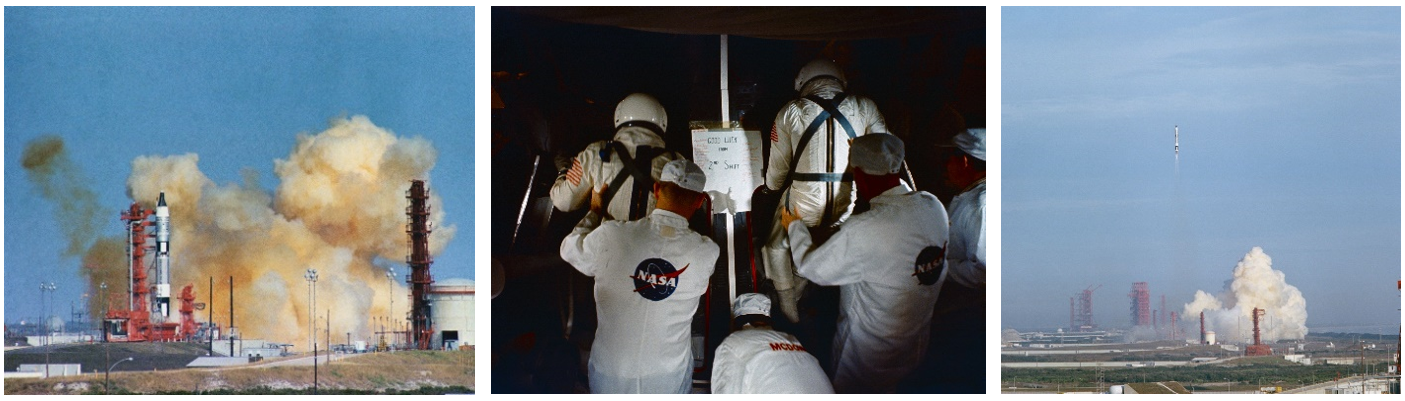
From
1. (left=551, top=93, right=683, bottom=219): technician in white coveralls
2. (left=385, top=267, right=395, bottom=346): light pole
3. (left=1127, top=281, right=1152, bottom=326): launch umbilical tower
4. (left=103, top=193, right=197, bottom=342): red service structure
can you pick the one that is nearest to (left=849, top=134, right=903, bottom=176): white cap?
(left=551, top=93, right=683, bottom=219): technician in white coveralls

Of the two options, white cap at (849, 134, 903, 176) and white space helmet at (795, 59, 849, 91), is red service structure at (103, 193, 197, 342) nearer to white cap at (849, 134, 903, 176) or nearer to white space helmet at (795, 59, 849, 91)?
white space helmet at (795, 59, 849, 91)

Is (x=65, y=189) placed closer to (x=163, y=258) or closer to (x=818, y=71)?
(x=163, y=258)

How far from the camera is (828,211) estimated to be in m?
5.35

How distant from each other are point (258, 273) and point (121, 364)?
678mm

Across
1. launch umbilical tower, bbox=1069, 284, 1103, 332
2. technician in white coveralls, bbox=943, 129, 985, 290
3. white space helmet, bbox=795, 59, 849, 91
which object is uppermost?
white space helmet, bbox=795, 59, 849, 91

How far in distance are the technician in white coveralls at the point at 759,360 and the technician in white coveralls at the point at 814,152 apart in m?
0.16

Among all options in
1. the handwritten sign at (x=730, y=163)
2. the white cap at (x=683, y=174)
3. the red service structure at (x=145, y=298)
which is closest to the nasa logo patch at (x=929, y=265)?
the handwritten sign at (x=730, y=163)

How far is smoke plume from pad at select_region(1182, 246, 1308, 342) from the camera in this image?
18.0 ft

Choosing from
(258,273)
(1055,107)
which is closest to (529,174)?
(258,273)

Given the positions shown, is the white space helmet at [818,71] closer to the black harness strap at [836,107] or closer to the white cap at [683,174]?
the black harness strap at [836,107]

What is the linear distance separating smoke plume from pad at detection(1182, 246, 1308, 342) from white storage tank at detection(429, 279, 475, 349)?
2899mm

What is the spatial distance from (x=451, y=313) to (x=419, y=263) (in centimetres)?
24

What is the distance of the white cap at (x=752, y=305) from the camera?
17.6 feet

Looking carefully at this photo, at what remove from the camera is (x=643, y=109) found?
535cm
